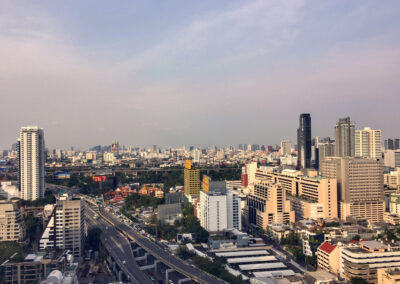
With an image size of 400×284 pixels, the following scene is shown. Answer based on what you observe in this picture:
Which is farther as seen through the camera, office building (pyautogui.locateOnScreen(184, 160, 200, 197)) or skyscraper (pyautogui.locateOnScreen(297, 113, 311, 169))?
skyscraper (pyautogui.locateOnScreen(297, 113, 311, 169))

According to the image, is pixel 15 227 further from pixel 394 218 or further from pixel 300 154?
pixel 300 154

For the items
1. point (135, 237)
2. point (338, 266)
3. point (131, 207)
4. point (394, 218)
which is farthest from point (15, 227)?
point (394, 218)

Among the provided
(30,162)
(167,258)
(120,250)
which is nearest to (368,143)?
(167,258)

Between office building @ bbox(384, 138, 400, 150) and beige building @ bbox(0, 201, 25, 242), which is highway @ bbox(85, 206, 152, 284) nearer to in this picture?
beige building @ bbox(0, 201, 25, 242)

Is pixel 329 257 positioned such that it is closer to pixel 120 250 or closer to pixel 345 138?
pixel 120 250

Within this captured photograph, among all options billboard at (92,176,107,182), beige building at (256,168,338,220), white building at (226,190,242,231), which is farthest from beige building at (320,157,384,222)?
billboard at (92,176,107,182)

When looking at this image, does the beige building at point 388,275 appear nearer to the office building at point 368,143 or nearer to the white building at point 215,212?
→ the white building at point 215,212

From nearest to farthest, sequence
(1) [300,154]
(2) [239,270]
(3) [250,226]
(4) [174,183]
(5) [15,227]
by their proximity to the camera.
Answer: (2) [239,270]
(5) [15,227]
(3) [250,226]
(4) [174,183]
(1) [300,154]

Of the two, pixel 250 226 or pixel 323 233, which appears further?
pixel 250 226
